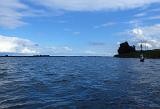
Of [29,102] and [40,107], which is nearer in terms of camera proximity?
[40,107]

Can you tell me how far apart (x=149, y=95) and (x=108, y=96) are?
11.0ft

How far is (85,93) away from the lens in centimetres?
2612

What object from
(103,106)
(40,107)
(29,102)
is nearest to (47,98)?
(29,102)

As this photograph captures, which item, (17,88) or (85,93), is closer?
(85,93)

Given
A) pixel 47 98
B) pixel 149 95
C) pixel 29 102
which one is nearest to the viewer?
pixel 29 102

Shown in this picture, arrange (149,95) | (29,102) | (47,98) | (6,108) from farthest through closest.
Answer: (149,95) < (47,98) < (29,102) < (6,108)

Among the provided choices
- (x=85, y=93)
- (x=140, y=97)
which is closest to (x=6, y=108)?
(x=85, y=93)

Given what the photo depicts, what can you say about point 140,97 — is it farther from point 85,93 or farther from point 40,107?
point 40,107

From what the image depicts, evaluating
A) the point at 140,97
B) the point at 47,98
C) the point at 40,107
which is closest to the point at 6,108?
the point at 40,107

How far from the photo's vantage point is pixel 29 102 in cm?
2166

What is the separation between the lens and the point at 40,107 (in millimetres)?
19922

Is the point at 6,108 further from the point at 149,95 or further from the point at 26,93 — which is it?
the point at 149,95

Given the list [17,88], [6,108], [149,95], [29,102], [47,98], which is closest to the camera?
[6,108]

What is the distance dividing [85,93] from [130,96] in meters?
3.78
